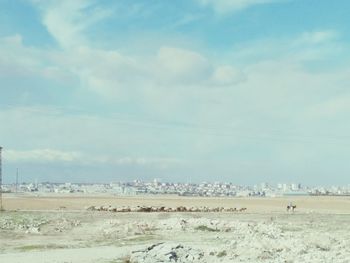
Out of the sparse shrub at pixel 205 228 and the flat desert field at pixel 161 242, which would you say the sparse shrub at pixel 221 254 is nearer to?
the flat desert field at pixel 161 242

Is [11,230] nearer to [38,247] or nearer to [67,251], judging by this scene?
[38,247]

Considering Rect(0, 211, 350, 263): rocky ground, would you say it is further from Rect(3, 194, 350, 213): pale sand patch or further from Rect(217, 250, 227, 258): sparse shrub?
Rect(3, 194, 350, 213): pale sand patch

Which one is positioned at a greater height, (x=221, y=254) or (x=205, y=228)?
(x=205, y=228)

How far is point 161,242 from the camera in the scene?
37344mm

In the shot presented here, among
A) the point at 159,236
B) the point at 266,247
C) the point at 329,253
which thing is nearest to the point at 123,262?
the point at 266,247

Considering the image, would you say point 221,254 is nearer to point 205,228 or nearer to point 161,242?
point 161,242

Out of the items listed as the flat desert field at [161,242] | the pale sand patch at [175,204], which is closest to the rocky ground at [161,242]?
the flat desert field at [161,242]

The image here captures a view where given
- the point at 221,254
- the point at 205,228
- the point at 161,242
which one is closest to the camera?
the point at 221,254

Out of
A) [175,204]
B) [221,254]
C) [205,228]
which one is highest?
[175,204]

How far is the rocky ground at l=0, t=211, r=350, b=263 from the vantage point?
30.2 meters

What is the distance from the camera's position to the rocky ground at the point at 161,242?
30.2 meters

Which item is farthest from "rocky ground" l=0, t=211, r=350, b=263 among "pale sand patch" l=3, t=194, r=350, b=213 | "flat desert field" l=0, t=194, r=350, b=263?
"pale sand patch" l=3, t=194, r=350, b=213

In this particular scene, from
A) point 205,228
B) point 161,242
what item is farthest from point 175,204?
point 161,242

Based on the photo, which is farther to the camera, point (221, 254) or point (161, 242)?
point (161, 242)
